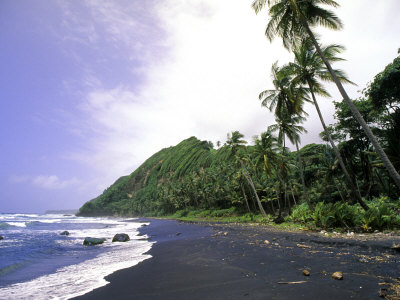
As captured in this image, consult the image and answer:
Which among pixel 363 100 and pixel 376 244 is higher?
pixel 363 100

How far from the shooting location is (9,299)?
6.00 meters

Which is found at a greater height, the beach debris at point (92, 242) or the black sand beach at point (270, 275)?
the black sand beach at point (270, 275)

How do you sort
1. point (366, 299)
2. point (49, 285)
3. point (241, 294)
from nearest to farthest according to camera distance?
1. point (366, 299)
2. point (241, 294)
3. point (49, 285)

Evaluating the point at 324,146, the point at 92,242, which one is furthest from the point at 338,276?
the point at 324,146

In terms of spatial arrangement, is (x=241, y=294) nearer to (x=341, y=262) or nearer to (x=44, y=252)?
(x=341, y=262)

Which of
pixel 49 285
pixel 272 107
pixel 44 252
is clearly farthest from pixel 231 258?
pixel 272 107

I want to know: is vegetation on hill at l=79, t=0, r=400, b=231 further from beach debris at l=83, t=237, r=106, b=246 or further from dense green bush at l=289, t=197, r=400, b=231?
beach debris at l=83, t=237, r=106, b=246

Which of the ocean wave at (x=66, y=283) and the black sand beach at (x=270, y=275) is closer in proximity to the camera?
the black sand beach at (x=270, y=275)

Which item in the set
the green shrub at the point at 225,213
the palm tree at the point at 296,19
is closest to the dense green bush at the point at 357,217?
the palm tree at the point at 296,19

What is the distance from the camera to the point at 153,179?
409ft

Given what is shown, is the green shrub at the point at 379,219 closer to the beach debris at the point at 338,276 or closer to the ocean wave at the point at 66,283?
the beach debris at the point at 338,276

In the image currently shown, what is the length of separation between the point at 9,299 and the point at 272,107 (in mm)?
21497

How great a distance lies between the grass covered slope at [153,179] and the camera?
9703cm

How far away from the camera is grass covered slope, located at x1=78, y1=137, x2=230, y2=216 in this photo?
97.0 metres
